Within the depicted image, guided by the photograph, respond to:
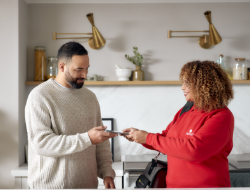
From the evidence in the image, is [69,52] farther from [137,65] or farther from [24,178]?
[24,178]

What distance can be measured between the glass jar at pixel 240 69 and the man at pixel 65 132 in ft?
5.51

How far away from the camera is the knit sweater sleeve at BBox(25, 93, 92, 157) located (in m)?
1.20

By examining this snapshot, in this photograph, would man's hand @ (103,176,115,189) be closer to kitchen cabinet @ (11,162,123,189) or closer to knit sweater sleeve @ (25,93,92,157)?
knit sweater sleeve @ (25,93,92,157)

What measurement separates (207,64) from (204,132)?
0.35 meters

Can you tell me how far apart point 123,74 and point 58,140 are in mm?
1412

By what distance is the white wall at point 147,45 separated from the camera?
8.62 ft

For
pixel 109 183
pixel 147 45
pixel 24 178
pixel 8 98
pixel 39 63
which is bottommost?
pixel 24 178

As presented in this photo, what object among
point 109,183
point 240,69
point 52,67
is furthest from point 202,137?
point 52,67

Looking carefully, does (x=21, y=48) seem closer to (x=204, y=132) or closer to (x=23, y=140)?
(x=23, y=140)

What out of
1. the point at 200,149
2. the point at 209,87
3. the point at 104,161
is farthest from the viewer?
the point at 104,161

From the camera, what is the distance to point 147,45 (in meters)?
2.64

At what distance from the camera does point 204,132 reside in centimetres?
114

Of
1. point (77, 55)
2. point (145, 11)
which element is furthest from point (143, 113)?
point (77, 55)

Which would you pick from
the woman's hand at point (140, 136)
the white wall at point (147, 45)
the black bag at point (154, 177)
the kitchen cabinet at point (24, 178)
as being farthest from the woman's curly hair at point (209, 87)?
the white wall at point (147, 45)
